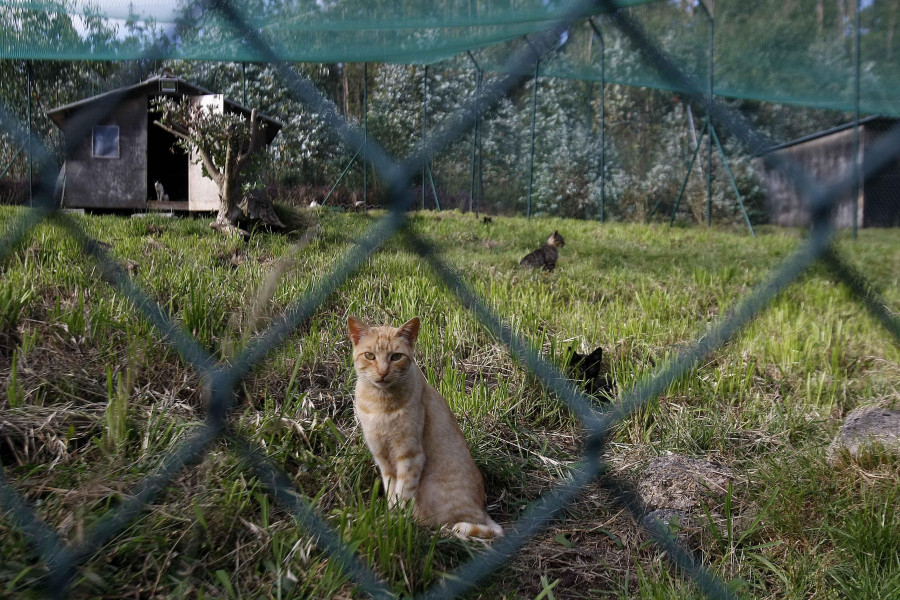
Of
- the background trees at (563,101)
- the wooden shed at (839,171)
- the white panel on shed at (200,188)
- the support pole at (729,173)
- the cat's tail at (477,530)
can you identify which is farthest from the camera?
the support pole at (729,173)

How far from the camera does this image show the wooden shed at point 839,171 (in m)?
4.55

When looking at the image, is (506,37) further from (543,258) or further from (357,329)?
(357,329)

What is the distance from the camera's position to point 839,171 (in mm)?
4191

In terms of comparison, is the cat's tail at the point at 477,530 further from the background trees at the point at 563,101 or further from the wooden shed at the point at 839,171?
the wooden shed at the point at 839,171

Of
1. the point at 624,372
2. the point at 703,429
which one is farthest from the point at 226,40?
the point at 703,429

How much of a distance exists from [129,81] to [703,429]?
1366mm

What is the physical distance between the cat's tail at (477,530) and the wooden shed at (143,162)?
882mm

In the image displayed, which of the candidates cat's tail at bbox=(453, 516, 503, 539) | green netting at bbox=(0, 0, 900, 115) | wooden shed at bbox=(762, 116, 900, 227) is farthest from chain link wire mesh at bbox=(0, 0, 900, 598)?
wooden shed at bbox=(762, 116, 900, 227)

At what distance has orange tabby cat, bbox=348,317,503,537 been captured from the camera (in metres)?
1.18

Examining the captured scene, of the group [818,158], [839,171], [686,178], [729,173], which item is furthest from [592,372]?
[729,173]

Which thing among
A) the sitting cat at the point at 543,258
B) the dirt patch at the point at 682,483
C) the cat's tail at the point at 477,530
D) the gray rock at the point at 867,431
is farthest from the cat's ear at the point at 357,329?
the sitting cat at the point at 543,258

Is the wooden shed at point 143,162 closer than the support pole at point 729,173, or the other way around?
the wooden shed at point 143,162

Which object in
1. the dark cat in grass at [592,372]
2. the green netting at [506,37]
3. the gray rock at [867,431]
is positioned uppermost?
the green netting at [506,37]

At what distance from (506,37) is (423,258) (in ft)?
5.22
